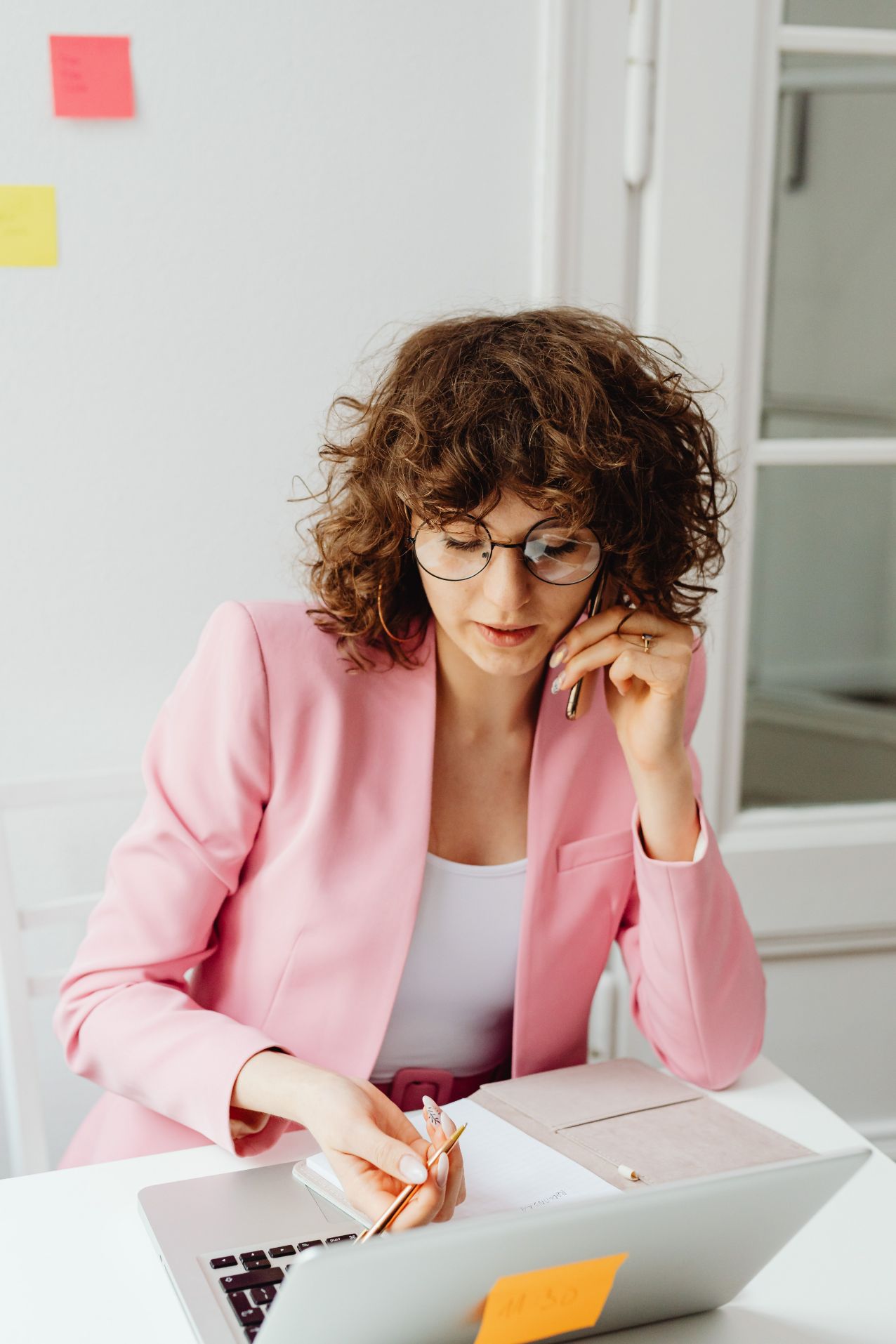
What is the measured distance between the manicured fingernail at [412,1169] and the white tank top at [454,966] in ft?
1.32

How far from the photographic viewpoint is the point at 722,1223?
27.9 inches

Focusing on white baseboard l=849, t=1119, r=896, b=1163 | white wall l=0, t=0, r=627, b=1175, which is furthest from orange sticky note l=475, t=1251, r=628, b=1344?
white baseboard l=849, t=1119, r=896, b=1163

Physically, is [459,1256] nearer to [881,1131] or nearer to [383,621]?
[383,621]

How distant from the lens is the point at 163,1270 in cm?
83

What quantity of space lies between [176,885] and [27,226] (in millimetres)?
951

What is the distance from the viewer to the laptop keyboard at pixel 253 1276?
2.54ft

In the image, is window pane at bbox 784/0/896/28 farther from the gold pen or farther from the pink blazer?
the gold pen

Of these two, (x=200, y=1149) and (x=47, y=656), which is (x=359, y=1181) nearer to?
(x=200, y=1149)

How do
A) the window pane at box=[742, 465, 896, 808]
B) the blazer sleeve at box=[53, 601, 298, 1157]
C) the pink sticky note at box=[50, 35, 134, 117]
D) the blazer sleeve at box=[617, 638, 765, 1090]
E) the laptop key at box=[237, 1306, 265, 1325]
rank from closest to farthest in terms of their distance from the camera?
the laptop key at box=[237, 1306, 265, 1325] < the blazer sleeve at box=[53, 601, 298, 1157] < the blazer sleeve at box=[617, 638, 765, 1090] < the pink sticky note at box=[50, 35, 134, 117] < the window pane at box=[742, 465, 896, 808]

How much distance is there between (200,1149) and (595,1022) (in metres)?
1.11

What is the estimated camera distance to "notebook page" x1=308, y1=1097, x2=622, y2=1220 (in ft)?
2.93

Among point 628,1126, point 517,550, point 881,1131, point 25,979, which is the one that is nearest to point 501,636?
point 517,550

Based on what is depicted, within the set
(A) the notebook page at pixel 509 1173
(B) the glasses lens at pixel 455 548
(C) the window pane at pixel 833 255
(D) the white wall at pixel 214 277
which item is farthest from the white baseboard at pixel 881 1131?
(B) the glasses lens at pixel 455 548

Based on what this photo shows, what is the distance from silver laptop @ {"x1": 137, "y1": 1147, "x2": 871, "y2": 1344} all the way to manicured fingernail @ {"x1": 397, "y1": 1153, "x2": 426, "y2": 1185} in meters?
0.08
